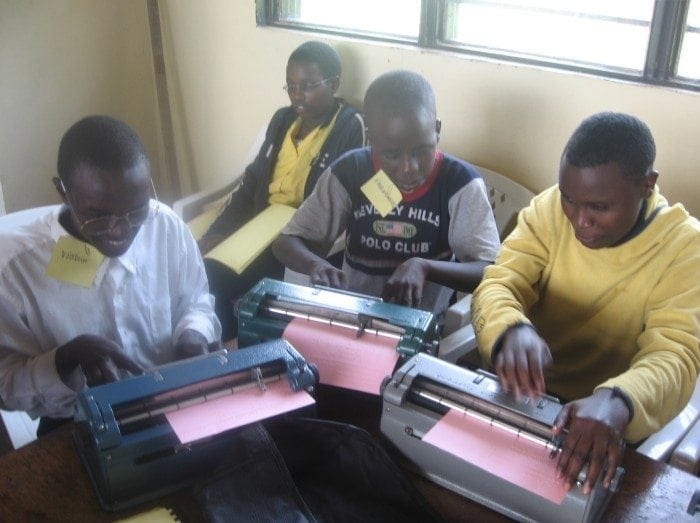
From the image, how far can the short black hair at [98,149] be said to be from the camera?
4.64 ft

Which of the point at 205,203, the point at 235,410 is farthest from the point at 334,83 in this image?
the point at 235,410

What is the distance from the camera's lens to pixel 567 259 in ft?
5.34

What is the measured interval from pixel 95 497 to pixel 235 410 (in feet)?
0.81

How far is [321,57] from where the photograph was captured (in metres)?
2.88

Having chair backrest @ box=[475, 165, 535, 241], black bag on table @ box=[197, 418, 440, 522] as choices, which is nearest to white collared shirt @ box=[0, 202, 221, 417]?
black bag on table @ box=[197, 418, 440, 522]

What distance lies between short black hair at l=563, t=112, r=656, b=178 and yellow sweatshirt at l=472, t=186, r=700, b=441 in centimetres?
12

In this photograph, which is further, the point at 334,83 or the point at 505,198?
the point at 334,83

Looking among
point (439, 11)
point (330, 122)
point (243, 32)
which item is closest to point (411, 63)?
point (439, 11)

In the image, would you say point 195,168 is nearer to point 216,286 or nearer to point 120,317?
point 216,286

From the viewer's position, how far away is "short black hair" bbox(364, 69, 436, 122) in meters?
1.93

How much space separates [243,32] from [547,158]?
1.65 m

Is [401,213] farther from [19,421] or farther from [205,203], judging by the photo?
[205,203]

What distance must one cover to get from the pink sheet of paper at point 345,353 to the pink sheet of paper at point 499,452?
18 centimetres

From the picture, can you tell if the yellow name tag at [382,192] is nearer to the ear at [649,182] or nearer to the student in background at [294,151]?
the ear at [649,182]
